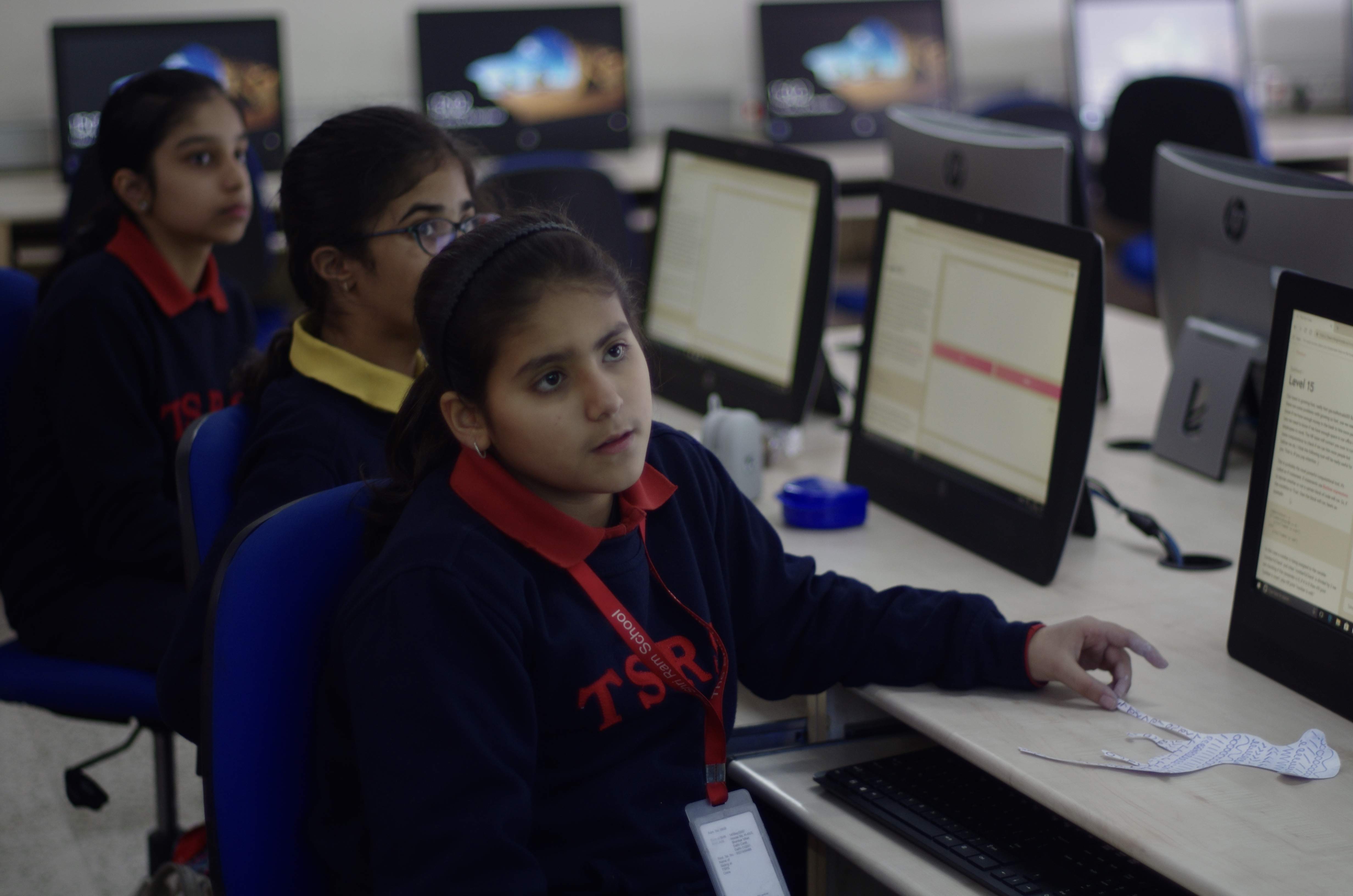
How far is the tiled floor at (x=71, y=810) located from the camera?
2.19 meters

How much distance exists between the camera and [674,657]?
1.21 meters

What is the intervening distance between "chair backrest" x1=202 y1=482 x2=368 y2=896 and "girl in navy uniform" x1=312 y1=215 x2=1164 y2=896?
0.09 feet

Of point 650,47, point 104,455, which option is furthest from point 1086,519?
point 650,47

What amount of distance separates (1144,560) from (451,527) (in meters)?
0.91

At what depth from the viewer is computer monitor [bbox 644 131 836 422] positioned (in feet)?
6.61

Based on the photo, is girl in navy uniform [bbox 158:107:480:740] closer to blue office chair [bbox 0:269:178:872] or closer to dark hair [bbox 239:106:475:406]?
dark hair [bbox 239:106:475:406]

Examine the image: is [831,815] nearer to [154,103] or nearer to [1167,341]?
[1167,341]

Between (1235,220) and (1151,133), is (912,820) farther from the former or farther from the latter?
(1151,133)

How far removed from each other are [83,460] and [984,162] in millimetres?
1390

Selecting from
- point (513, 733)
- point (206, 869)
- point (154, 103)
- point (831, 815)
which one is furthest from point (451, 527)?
point (154, 103)

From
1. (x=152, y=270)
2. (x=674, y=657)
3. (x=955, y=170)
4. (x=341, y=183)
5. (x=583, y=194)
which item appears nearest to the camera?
(x=674, y=657)

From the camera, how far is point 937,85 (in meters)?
4.77

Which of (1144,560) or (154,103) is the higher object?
(154,103)

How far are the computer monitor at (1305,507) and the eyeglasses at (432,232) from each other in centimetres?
88
